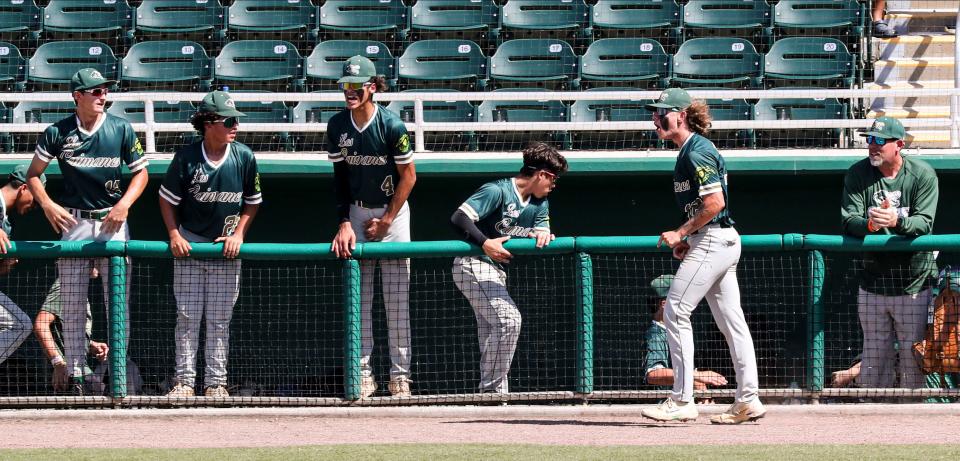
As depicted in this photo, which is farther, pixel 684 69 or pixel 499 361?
pixel 684 69

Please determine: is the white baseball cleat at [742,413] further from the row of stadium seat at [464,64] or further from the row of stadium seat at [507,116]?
the row of stadium seat at [464,64]

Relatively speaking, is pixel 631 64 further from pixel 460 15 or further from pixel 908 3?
pixel 908 3

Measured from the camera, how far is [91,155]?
7238 millimetres

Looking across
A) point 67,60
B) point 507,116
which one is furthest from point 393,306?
point 67,60

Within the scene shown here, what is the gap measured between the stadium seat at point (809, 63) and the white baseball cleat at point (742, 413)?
5.44 meters

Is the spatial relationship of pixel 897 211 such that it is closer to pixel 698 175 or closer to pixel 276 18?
pixel 698 175

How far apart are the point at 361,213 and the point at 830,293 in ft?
9.45

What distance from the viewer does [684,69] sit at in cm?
1118

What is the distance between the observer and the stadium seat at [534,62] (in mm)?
11242

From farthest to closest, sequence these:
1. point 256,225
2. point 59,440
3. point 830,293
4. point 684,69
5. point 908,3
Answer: point 908,3 < point 684,69 < point 256,225 < point 830,293 < point 59,440

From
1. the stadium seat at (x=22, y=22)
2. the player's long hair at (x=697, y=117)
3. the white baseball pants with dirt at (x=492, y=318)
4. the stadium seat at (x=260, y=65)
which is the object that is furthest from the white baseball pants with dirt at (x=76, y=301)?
the stadium seat at (x=22, y=22)

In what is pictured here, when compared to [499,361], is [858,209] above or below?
above

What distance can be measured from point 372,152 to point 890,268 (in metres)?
3.00

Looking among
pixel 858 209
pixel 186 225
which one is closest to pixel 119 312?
pixel 186 225
